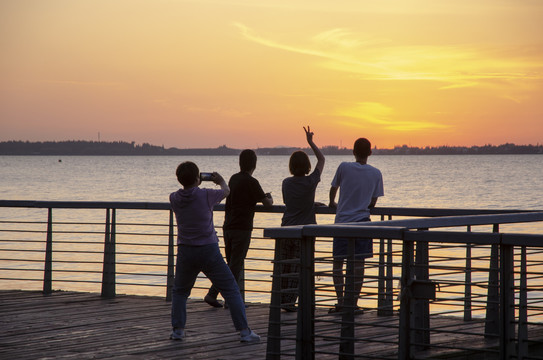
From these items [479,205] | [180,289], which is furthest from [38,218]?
[180,289]

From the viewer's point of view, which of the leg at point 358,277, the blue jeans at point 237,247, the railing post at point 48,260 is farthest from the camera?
the railing post at point 48,260

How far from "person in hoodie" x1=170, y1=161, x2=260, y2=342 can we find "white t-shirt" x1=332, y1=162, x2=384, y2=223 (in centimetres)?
133

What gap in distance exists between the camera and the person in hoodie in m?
6.93

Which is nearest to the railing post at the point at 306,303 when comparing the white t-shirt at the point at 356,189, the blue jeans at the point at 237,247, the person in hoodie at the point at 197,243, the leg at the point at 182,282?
the person in hoodie at the point at 197,243

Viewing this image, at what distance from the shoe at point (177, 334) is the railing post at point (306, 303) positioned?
2156mm

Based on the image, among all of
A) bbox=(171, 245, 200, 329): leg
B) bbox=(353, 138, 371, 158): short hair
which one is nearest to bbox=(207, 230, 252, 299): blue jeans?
bbox=(171, 245, 200, 329): leg

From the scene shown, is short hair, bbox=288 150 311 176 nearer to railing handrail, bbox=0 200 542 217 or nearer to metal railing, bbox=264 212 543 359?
railing handrail, bbox=0 200 542 217

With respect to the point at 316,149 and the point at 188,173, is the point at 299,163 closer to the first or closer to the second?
the point at 316,149

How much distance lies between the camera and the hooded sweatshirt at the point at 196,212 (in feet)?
22.7

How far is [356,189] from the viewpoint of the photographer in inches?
309

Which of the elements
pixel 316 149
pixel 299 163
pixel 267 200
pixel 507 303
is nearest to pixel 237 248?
pixel 267 200

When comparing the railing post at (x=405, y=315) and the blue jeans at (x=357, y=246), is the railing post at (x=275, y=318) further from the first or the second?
the blue jeans at (x=357, y=246)

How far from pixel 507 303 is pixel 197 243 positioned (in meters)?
3.09

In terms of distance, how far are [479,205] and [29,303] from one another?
4916 cm
